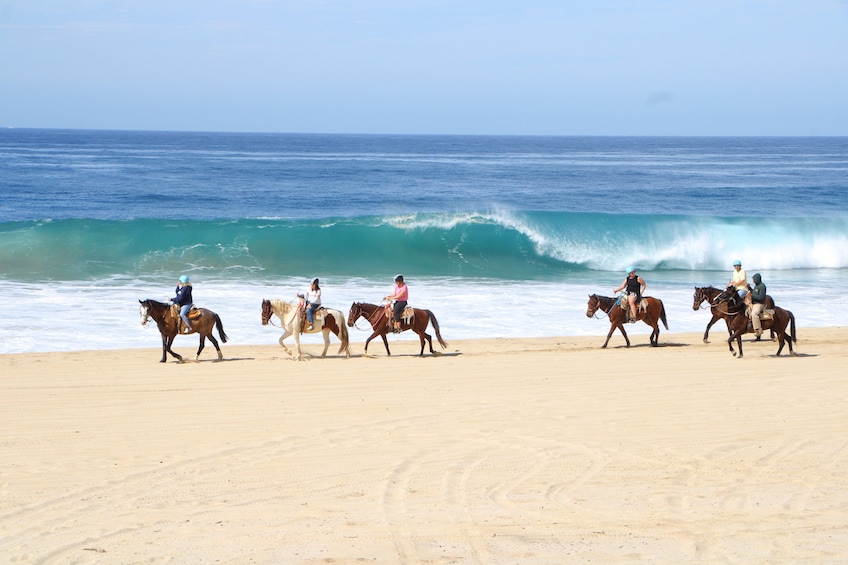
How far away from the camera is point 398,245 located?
1286 inches

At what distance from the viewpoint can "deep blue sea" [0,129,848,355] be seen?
19.7m

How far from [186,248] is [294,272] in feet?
14.4

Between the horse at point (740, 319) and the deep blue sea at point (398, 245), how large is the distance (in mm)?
2822

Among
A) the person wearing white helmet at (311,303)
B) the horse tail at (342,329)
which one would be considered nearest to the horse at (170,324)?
the person wearing white helmet at (311,303)

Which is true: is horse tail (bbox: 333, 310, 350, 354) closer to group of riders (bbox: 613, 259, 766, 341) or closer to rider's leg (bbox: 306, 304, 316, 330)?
rider's leg (bbox: 306, 304, 316, 330)

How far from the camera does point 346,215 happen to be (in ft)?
128

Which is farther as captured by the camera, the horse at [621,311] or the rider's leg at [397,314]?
the horse at [621,311]

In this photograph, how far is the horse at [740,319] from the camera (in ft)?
48.2

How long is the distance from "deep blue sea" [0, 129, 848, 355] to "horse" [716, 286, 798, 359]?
9.26 ft

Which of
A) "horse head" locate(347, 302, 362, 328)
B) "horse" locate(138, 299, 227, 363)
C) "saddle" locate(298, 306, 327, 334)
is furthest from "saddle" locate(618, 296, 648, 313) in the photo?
"horse" locate(138, 299, 227, 363)

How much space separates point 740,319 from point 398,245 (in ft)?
61.9

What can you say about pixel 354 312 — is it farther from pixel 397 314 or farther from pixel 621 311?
pixel 621 311

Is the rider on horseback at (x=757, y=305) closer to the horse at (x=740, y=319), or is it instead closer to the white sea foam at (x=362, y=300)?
the horse at (x=740, y=319)

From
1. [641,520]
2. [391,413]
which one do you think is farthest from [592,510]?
[391,413]
